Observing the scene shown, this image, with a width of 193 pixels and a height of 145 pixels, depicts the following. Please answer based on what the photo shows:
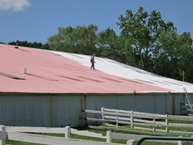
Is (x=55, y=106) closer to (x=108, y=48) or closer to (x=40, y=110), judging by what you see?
(x=40, y=110)

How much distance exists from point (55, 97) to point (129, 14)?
42674mm

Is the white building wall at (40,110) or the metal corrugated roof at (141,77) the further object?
the metal corrugated roof at (141,77)

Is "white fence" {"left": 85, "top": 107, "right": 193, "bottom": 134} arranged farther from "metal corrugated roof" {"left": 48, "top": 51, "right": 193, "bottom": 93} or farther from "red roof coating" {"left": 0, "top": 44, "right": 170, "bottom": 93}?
"metal corrugated roof" {"left": 48, "top": 51, "right": 193, "bottom": 93}

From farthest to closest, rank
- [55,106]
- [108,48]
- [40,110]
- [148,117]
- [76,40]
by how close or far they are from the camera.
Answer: [76,40] → [108,48] → [55,106] → [40,110] → [148,117]

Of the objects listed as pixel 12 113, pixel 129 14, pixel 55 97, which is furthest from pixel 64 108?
pixel 129 14

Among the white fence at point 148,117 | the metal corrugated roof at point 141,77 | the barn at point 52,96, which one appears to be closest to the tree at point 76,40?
the metal corrugated roof at point 141,77

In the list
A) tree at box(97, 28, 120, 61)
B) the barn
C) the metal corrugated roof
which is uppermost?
tree at box(97, 28, 120, 61)

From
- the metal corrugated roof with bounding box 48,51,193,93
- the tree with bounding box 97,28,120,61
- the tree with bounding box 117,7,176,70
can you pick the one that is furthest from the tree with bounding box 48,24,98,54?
the metal corrugated roof with bounding box 48,51,193,93

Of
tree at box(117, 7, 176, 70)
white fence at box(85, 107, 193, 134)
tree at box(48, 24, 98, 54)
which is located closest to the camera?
white fence at box(85, 107, 193, 134)

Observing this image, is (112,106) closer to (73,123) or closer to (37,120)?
(73,123)

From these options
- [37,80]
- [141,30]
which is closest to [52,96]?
[37,80]

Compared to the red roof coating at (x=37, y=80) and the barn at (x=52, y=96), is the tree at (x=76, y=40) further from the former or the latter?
the barn at (x=52, y=96)

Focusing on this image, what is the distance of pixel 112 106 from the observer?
22.5 metres

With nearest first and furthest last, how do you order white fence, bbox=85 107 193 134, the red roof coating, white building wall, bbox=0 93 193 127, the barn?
white fence, bbox=85 107 193 134
white building wall, bbox=0 93 193 127
the barn
the red roof coating
